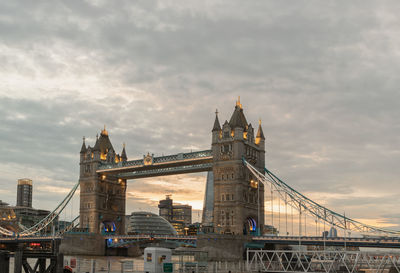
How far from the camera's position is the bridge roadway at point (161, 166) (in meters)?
109

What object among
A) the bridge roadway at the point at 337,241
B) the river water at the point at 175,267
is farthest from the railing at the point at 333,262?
the bridge roadway at the point at 337,241

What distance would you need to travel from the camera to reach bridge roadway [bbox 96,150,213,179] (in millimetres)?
109106

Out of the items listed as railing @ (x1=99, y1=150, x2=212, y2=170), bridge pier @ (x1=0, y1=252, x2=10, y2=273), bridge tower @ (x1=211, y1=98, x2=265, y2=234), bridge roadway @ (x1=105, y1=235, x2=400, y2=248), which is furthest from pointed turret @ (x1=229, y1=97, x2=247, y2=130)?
bridge pier @ (x1=0, y1=252, x2=10, y2=273)

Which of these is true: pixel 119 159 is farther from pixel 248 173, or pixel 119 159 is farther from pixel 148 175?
pixel 248 173

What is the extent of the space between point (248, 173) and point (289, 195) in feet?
35.5

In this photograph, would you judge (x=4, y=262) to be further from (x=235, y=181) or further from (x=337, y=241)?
(x=235, y=181)

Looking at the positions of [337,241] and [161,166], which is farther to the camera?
[161,166]

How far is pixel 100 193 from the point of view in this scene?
129625mm

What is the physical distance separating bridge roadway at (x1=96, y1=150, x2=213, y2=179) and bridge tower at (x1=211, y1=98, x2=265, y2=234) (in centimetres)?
450

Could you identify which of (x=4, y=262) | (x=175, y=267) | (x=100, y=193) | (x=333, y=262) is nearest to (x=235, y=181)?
(x=175, y=267)

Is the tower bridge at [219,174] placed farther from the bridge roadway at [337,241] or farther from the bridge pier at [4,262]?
the bridge pier at [4,262]

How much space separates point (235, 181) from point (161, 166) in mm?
23221

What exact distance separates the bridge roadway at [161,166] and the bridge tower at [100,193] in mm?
2628

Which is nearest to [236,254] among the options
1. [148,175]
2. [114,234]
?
[148,175]
